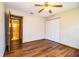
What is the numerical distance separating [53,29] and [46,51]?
50 cm

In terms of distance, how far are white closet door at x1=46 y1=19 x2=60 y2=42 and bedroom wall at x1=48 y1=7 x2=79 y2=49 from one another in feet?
0.20

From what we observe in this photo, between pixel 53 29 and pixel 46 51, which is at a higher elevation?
pixel 53 29

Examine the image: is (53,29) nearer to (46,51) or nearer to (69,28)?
(69,28)

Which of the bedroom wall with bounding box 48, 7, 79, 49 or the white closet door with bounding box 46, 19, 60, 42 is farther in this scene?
the white closet door with bounding box 46, 19, 60, 42

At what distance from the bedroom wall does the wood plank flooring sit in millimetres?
123

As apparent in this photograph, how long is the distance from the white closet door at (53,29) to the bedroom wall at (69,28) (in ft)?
0.20

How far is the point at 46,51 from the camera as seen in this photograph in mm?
1600

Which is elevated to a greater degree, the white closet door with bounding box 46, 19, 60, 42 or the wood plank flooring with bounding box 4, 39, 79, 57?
the white closet door with bounding box 46, 19, 60, 42

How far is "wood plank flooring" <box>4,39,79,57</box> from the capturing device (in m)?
1.31

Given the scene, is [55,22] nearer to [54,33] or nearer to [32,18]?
[54,33]

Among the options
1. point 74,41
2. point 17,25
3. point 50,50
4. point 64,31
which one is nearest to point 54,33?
point 64,31

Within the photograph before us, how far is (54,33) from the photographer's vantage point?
1.34 meters

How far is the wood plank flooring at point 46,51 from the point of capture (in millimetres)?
1312

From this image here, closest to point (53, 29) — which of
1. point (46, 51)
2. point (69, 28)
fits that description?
point (69, 28)
